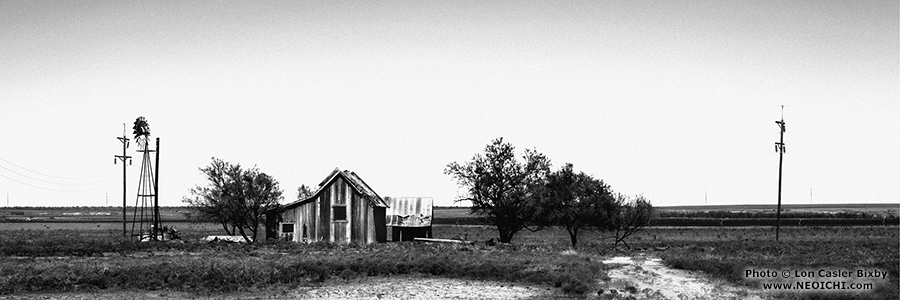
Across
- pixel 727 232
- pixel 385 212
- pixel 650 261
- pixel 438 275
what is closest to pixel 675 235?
pixel 727 232

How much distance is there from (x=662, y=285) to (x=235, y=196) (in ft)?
106

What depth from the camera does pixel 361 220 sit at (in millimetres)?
50125

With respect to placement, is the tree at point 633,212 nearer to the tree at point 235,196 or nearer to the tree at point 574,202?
the tree at point 574,202

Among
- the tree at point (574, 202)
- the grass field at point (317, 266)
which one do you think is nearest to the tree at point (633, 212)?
the tree at point (574, 202)

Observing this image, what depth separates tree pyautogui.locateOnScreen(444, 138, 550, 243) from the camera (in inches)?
2003

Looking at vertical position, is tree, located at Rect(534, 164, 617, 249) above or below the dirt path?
above

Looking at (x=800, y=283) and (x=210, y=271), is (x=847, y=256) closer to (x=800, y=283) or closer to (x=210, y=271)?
(x=800, y=283)

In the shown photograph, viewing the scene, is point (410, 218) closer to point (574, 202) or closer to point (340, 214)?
point (340, 214)

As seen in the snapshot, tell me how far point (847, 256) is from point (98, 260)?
35526 mm

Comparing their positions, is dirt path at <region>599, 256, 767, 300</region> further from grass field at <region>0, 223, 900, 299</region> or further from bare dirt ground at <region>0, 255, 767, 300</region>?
grass field at <region>0, 223, 900, 299</region>

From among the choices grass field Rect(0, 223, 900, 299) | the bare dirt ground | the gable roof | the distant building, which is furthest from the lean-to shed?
the bare dirt ground

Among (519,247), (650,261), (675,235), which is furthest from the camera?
(675,235)

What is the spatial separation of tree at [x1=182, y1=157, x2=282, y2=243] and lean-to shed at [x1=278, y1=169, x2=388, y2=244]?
2960mm

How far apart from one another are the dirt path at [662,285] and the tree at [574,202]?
14972 mm
